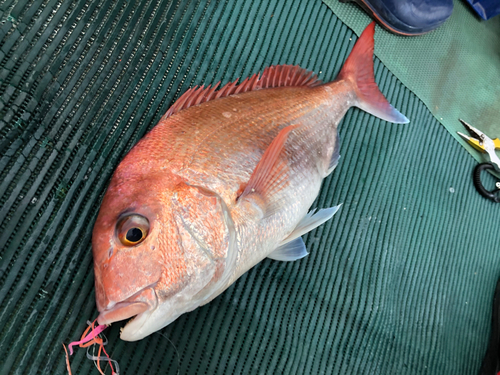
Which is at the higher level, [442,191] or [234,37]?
[234,37]

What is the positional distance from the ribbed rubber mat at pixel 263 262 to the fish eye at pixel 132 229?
1.23ft

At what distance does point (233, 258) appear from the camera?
0.82 metres

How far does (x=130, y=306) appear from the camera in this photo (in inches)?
26.0

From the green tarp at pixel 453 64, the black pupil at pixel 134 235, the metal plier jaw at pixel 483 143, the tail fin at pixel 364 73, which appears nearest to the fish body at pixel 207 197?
the black pupil at pixel 134 235

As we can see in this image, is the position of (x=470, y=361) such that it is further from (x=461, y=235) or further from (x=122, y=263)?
(x=122, y=263)

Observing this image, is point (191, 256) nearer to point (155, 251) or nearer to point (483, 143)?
point (155, 251)

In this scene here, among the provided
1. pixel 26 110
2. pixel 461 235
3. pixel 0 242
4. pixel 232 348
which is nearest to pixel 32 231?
pixel 0 242

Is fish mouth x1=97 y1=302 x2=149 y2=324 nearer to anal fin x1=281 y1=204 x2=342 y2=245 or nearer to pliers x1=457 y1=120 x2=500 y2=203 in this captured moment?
anal fin x1=281 y1=204 x2=342 y2=245

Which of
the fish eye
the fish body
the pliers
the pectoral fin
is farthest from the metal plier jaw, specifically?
the fish eye

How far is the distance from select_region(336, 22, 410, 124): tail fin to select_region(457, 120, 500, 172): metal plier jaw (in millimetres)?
765

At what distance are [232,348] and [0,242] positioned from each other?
0.85m

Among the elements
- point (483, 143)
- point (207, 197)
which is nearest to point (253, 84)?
point (207, 197)

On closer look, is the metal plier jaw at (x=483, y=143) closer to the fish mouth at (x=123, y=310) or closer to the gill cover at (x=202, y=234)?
the gill cover at (x=202, y=234)

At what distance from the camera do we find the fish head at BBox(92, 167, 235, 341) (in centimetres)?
67
